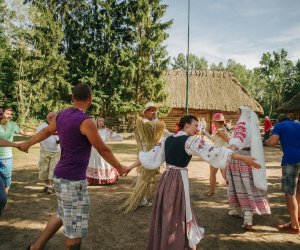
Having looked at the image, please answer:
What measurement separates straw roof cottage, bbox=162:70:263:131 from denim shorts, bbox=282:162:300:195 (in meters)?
20.3

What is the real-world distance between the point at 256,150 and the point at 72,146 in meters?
3.09

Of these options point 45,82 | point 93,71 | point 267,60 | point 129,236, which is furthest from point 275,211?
point 267,60

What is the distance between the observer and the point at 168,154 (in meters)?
3.27

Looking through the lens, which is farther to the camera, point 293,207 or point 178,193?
point 293,207

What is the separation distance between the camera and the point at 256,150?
14.8ft

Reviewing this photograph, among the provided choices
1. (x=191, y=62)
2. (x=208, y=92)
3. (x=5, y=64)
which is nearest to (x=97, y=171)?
(x=208, y=92)

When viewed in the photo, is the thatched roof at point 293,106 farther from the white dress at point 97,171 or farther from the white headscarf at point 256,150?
the white headscarf at point 256,150

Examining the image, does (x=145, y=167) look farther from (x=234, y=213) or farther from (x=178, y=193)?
(x=234, y=213)

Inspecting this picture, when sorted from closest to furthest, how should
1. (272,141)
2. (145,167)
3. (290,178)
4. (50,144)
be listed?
Result: (145,167) → (272,141) → (290,178) → (50,144)

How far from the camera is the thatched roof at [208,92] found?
84.5 ft

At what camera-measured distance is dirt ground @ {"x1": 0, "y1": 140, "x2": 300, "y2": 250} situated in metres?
4.04

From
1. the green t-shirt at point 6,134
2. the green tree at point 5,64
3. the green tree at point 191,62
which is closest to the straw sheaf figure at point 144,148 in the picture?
the green t-shirt at point 6,134

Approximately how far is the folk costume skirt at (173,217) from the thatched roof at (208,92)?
2219 cm

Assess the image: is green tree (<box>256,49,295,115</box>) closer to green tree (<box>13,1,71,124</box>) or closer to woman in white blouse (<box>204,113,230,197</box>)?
green tree (<box>13,1,71,124</box>)
